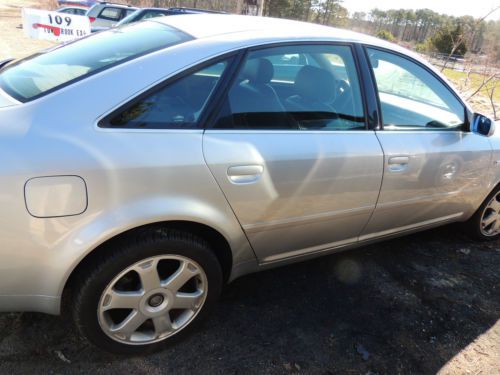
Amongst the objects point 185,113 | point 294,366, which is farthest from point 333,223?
point 185,113

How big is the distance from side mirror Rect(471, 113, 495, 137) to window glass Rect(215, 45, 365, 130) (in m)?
1.07

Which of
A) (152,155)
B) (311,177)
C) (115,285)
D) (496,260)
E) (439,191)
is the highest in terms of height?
(152,155)

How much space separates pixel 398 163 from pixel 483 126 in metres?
0.93

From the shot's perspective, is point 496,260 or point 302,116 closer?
point 302,116

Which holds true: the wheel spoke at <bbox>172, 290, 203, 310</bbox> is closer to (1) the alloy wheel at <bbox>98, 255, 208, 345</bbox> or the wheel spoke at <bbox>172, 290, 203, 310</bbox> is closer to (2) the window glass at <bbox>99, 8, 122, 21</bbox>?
(1) the alloy wheel at <bbox>98, 255, 208, 345</bbox>

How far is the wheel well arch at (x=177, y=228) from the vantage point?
181 cm

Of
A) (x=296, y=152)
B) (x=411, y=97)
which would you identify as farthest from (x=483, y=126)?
(x=296, y=152)

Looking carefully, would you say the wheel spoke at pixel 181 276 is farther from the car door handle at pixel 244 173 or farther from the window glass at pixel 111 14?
the window glass at pixel 111 14

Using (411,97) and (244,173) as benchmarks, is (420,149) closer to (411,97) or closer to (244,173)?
(411,97)

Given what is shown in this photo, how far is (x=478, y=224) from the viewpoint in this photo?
140 inches

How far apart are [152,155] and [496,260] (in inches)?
120

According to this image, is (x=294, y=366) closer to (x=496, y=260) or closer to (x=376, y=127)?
(x=376, y=127)

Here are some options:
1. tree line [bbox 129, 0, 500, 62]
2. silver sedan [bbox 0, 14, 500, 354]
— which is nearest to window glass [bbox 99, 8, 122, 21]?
tree line [bbox 129, 0, 500, 62]

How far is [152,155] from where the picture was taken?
1784mm
